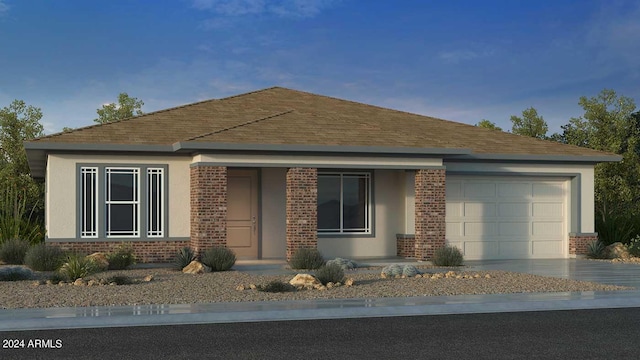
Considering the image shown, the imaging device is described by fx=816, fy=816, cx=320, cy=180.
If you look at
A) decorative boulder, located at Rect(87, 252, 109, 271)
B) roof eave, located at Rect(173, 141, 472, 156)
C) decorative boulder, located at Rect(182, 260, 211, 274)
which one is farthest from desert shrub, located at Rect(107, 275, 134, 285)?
roof eave, located at Rect(173, 141, 472, 156)

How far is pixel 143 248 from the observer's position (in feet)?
69.9

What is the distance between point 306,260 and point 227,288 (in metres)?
4.25

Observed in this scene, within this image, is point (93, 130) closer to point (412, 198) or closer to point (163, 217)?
point (163, 217)

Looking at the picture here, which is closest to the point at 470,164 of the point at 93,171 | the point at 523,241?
the point at 523,241

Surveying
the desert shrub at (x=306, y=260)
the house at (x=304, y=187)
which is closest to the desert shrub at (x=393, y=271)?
the desert shrub at (x=306, y=260)

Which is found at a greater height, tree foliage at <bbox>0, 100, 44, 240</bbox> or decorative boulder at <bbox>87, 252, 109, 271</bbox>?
tree foliage at <bbox>0, 100, 44, 240</bbox>

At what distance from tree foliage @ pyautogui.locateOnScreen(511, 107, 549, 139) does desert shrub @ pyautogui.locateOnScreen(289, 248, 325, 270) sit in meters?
28.2

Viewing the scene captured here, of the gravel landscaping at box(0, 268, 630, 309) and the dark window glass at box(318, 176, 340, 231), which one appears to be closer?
the gravel landscaping at box(0, 268, 630, 309)

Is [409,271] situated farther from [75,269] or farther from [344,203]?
[75,269]

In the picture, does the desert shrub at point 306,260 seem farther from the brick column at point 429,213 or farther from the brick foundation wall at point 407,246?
the brick foundation wall at point 407,246

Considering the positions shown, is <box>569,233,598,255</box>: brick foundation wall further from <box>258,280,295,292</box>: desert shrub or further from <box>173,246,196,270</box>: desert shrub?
<box>258,280,295,292</box>: desert shrub

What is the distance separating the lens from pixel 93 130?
71.9 feet

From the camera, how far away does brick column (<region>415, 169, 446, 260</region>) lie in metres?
22.0

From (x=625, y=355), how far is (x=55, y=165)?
15539 millimetres
